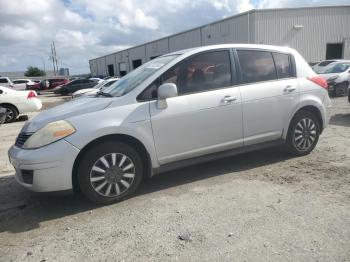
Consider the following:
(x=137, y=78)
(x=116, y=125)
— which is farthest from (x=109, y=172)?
(x=137, y=78)

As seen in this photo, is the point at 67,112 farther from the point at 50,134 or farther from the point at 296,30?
the point at 296,30

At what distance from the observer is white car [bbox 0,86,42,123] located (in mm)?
12805

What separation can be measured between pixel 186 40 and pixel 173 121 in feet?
114

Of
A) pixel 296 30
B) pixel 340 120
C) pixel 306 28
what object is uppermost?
pixel 306 28

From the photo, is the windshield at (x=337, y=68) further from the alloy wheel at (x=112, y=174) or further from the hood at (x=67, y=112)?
the alloy wheel at (x=112, y=174)

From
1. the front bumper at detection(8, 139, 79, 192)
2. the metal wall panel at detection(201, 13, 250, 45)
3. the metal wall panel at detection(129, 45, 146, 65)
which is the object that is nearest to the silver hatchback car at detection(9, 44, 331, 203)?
the front bumper at detection(8, 139, 79, 192)

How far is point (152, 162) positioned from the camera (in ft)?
14.8

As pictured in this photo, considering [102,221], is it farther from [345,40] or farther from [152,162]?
[345,40]

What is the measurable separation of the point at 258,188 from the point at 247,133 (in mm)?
879

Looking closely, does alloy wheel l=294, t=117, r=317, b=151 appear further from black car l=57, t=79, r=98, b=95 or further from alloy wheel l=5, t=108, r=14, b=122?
black car l=57, t=79, r=98, b=95

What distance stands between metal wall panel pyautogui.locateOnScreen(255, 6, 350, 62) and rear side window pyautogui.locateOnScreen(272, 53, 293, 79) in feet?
73.7

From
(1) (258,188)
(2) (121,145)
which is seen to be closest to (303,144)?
(1) (258,188)

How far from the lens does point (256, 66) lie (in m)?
5.27

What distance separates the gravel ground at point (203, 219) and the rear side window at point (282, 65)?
1341 millimetres
